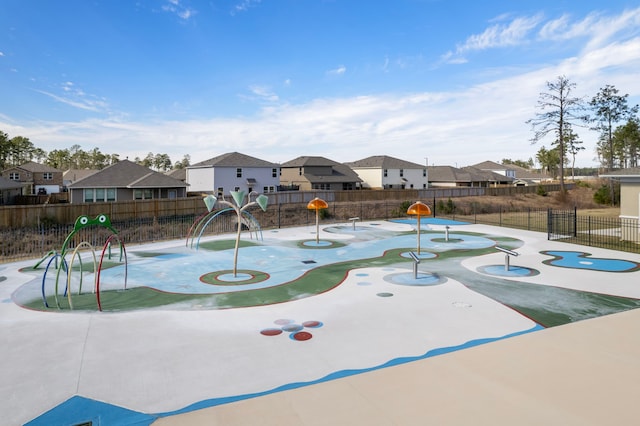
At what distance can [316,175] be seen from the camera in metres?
63.8

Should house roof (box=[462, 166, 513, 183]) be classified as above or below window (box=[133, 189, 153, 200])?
above

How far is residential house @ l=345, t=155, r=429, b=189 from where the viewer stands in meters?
67.9

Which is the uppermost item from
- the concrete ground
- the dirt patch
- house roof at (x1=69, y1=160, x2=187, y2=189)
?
house roof at (x1=69, y1=160, x2=187, y2=189)

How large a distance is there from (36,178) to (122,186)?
35485 mm

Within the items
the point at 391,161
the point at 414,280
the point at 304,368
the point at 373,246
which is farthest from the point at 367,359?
the point at 391,161

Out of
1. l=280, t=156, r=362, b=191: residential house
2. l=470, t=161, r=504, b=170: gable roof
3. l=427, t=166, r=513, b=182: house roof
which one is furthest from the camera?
l=470, t=161, r=504, b=170: gable roof

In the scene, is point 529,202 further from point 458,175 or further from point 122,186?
point 122,186

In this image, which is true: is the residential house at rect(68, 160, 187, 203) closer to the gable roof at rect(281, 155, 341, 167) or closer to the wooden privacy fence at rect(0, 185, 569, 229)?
the wooden privacy fence at rect(0, 185, 569, 229)

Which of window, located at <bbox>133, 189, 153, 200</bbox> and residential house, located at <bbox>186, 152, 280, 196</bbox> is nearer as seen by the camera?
window, located at <bbox>133, 189, 153, 200</bbox>

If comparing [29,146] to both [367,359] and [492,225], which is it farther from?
[367,359]

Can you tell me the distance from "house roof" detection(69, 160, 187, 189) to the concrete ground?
32.9 meters

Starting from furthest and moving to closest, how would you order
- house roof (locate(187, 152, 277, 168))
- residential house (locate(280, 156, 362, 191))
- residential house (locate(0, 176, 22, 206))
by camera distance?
residential house (locate(280, 156, 362, 191)), house roof (locate(187, 152, 277, 168)), residential house (locate(0, 176, 22, 206))

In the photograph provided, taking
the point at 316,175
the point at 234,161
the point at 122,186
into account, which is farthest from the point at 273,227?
the point at 316,175

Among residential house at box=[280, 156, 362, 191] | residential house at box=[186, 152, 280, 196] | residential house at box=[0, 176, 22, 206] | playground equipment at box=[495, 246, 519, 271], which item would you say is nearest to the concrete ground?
playground equipment at box=[495, 246, 519, 271]
